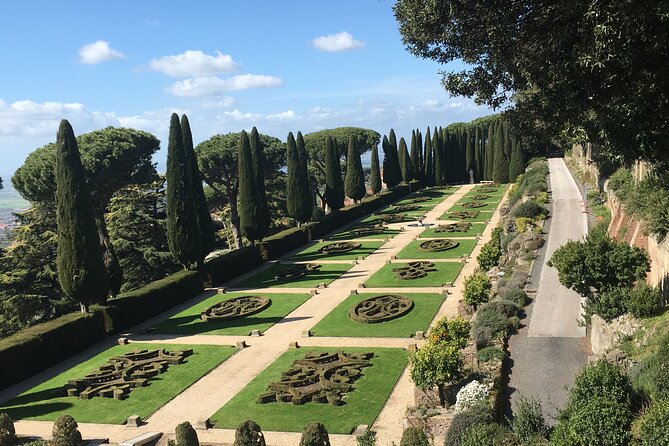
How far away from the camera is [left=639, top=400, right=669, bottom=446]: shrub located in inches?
357

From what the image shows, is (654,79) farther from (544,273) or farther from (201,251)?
(201,251)

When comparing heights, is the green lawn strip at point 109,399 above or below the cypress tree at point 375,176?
below

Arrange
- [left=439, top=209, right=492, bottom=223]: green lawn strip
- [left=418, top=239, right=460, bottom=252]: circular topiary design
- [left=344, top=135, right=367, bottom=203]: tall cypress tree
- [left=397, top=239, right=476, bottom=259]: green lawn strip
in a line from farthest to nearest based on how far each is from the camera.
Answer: [left=344, top=135, right=367, bottom=203]: tall cypress tree
[left=439, top=209, right=492, bottom=223]: green lawn strip
[left=418, top=239, right=460, bottom=252]: circular topiary design
[left=397, top=239, right=476, bottom=259]: green lawn strip

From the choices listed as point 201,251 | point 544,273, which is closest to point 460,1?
point 544,273

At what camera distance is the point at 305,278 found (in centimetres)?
3562

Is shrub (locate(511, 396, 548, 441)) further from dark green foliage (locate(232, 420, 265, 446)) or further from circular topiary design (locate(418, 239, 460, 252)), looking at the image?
circular topiary design (locate(418, 239, 460, 252))

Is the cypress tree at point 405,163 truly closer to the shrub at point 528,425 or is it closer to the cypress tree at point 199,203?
the cypress tree at point 199,203

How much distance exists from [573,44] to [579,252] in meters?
8.57

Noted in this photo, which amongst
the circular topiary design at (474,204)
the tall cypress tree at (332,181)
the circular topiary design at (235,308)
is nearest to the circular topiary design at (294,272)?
the circular topiary design at (235,308)

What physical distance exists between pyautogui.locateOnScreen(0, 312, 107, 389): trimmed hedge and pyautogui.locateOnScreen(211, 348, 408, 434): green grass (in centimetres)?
1096

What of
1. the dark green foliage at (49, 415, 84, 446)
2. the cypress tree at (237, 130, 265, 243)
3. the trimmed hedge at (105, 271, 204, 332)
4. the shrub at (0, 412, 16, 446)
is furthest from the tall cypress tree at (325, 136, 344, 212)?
the dark green foliage at (49, 415, 84, 446)

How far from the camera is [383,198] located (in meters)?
72.2

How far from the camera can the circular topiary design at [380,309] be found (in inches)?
1007

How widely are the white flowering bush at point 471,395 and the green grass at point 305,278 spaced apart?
750 inches
